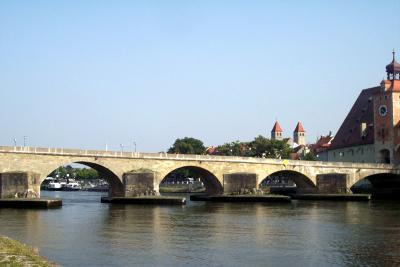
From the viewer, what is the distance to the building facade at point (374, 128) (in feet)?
282

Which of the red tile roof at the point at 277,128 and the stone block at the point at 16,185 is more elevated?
the red tile roof at the point at 277,128

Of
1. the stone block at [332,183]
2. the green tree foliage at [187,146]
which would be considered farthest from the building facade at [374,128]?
the green tree foliage at [187,146]

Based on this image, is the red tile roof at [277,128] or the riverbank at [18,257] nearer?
the riverbank at [18,257]

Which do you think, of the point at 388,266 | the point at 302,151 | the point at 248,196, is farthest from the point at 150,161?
the point at 302,151

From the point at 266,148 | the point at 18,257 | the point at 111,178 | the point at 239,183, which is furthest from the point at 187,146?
the point at 18,257

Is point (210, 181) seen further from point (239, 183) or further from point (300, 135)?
point (300, 135)

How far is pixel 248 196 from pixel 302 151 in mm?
83128

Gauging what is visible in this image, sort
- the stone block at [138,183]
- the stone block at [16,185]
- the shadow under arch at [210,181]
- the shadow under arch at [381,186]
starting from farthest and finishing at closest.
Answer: the shadow under arch at [381,186] → the shadow under arch at [210,181] → the stone block at [138,183] → the stone block at [16,185]

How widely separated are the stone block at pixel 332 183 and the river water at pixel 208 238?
27.5 meters

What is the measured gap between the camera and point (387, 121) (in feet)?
283

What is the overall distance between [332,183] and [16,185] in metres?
39.0

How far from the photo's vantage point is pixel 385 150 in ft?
290

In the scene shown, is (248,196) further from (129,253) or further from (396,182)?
(129,253)

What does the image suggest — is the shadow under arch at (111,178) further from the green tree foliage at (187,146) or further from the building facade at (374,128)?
the green tree foliage at (187,146)
